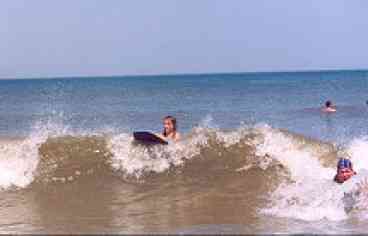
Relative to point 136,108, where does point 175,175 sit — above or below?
below

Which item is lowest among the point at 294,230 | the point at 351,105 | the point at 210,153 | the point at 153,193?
the point at 294,230

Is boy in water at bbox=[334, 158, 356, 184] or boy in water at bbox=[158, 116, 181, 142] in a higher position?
boy in water at bbox=[158, 116, 181, 142]

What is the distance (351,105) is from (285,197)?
30765 millimetres

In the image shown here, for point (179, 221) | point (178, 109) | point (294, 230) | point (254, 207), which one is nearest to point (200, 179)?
point (254, 207)

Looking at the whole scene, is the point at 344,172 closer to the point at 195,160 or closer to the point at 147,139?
the point at 195,160

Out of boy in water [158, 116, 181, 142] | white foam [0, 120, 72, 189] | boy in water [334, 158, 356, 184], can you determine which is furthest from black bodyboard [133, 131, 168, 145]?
boy in water [334, 158, 356, 184]

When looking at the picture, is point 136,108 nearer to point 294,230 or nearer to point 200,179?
point 200,179

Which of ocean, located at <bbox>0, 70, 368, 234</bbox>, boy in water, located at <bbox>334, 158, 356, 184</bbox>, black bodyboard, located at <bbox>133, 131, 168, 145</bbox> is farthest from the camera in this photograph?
black bodyboard, located at <bbox>133, 131, 168, 145</bbox>

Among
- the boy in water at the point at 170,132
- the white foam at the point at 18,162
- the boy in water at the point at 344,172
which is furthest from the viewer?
the boy in water at the point at 170,132

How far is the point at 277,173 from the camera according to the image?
14.4 meters

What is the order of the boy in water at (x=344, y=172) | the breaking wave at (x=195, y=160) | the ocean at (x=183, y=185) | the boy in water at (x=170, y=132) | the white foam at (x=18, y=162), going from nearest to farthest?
the ocean at (x=183, y=185) < the boy in water at (x=344, y=172) < the breaking wave at (x=195, y=160) < the white foam at (x=18, y=162) < the boy in water at (x=170, y=132)

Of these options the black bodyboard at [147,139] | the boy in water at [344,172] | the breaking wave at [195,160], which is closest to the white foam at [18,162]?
the breaking wave at [195,160]

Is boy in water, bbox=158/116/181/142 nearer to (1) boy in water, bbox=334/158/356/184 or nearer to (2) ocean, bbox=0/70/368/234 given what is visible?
(2) ocean, bbox=0/70/368/234

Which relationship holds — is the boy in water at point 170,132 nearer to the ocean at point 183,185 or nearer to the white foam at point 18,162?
the ocean at point 183,185
